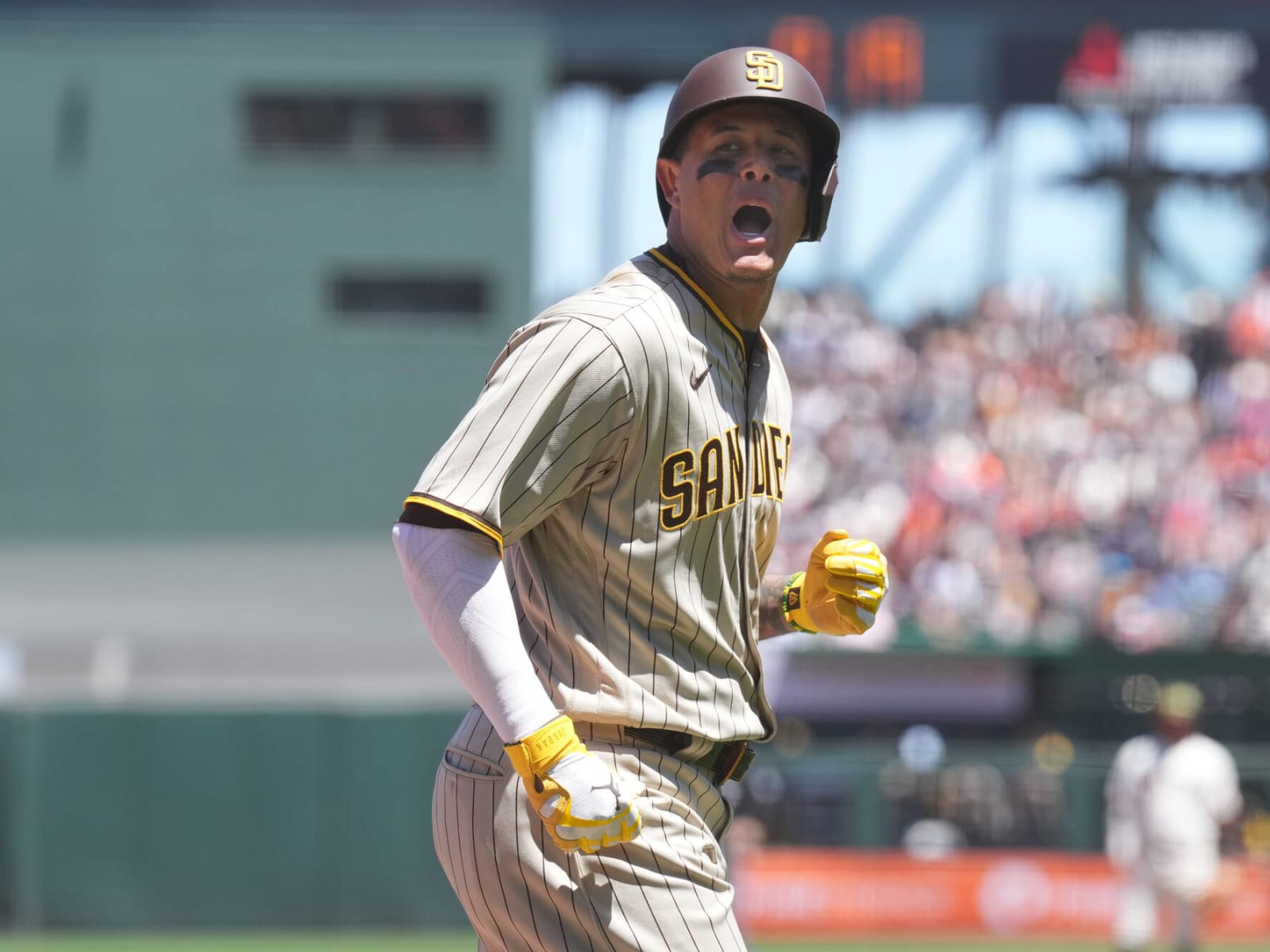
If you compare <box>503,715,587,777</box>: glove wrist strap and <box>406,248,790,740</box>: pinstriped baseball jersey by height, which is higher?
<box>406,248,790,740</box>: pinstriped baseball jersey

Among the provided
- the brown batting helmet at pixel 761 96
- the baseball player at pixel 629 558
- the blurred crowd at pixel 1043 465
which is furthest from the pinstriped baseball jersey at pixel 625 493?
the blurred crowd at pixel 1043 465

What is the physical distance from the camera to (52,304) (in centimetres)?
1906

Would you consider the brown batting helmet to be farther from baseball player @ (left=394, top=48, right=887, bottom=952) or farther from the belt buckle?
the belt buckle

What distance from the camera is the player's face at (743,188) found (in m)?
2.79

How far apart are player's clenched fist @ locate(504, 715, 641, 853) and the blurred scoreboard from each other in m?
17.4

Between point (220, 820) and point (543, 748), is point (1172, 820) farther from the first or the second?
point (543, 748)

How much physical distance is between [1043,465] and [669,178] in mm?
14263

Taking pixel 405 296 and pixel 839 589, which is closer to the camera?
pixel 839 589

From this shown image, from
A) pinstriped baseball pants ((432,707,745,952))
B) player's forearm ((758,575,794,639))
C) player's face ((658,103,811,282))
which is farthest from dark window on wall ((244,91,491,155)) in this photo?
pinstriped baseball pants ((432,707,745,952))

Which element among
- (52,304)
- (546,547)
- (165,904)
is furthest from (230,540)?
(546,547)

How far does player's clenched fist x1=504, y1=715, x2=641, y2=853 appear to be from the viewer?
2.43m

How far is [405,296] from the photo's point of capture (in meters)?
18.9

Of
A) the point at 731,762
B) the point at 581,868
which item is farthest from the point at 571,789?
the point at 731,762

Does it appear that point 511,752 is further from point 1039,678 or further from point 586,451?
point 1039,678
